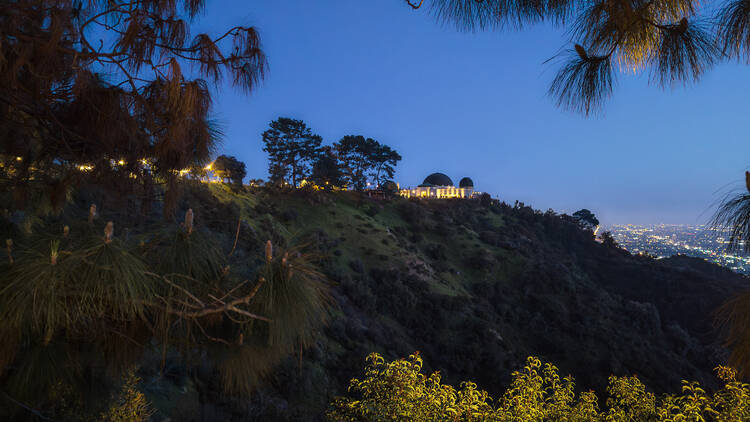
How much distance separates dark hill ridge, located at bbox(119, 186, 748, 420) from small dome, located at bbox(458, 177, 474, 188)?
17.7m

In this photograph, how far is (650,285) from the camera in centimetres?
3453

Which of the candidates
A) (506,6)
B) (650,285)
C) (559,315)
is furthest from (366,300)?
(650,285)

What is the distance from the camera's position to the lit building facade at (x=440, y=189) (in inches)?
2144

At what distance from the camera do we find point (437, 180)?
200ft

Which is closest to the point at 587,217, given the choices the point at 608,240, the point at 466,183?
the point at 608,240

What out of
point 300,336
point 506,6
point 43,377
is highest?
point 506,6

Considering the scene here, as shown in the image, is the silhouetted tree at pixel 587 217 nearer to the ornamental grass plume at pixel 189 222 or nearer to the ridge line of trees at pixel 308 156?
the ridge line of trees at pixel 308 156

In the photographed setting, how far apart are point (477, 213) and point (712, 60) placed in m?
45.6

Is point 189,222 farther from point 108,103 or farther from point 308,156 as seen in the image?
point 308,156

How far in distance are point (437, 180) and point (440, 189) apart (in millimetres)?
5712

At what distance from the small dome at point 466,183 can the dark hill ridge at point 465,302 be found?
17.7 meters

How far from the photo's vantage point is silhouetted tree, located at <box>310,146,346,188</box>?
42084 millimetres

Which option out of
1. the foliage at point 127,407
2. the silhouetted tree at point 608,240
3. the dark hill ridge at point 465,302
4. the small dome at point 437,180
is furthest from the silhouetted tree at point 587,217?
the foliage at point 127,407

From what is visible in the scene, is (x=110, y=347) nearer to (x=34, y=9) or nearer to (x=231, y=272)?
(x=231, y=272)
